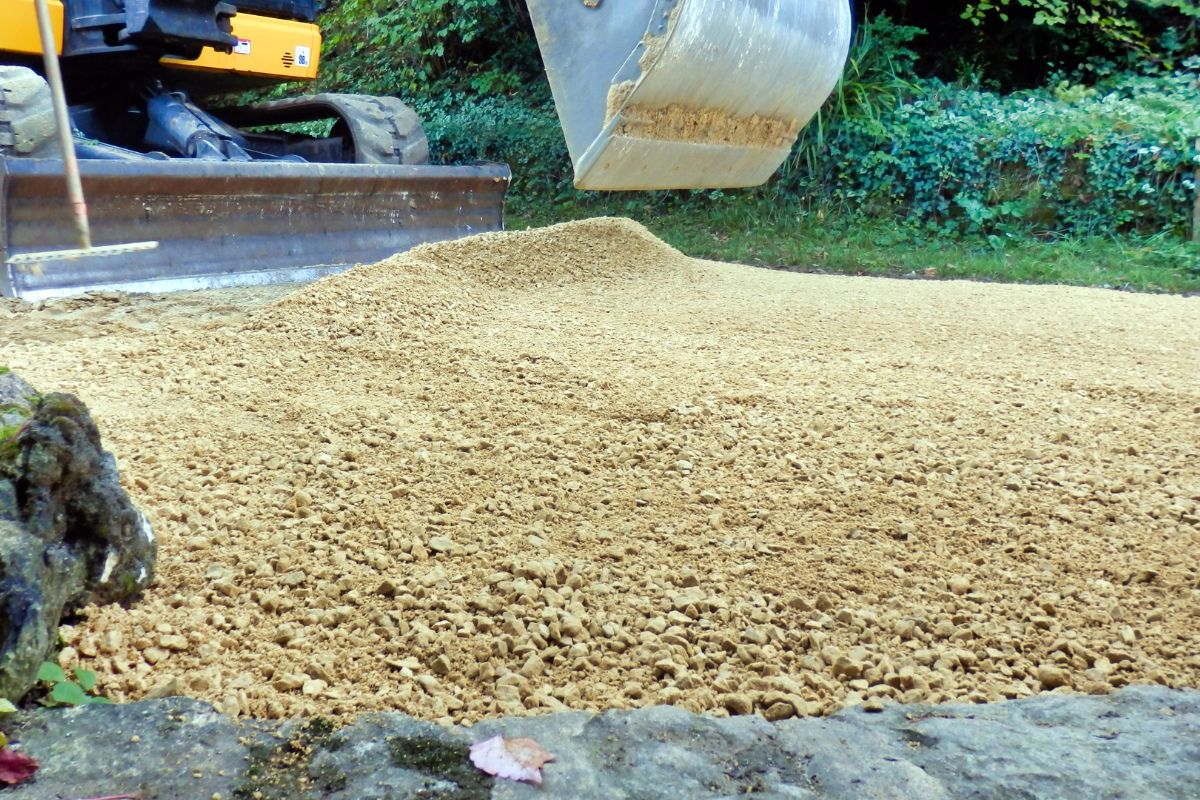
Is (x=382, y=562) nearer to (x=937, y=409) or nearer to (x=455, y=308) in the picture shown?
(x=937, y=409)

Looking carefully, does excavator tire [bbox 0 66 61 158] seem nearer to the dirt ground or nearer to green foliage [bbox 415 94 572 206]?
the dirt ground

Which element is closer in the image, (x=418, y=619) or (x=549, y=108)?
(x=418, y=619)

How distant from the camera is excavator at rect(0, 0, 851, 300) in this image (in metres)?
3.39

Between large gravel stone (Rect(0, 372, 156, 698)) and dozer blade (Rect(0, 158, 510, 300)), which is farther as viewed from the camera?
dozer blade (Rect(0, 158, 510, 300))

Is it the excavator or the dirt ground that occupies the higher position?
the excavator

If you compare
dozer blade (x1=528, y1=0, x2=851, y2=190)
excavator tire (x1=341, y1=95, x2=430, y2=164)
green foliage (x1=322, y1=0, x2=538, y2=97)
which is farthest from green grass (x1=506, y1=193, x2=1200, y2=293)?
green foliage (x1=322, y1=0, x2=538, y2=97)

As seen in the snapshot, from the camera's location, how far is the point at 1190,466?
95.7 inches

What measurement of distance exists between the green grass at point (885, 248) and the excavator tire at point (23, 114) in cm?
391

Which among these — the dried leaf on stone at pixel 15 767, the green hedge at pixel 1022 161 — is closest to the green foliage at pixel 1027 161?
the green hedge at pixel 1022 161

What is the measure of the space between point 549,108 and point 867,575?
8.38 metres

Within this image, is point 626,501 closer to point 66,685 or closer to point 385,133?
point 66,685

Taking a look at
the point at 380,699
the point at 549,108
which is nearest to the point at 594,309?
the point at 380,699

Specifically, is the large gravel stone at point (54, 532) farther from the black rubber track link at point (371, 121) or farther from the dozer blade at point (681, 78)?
→ the black rubber track link at point (371, 121)

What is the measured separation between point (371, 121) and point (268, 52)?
716 mm
